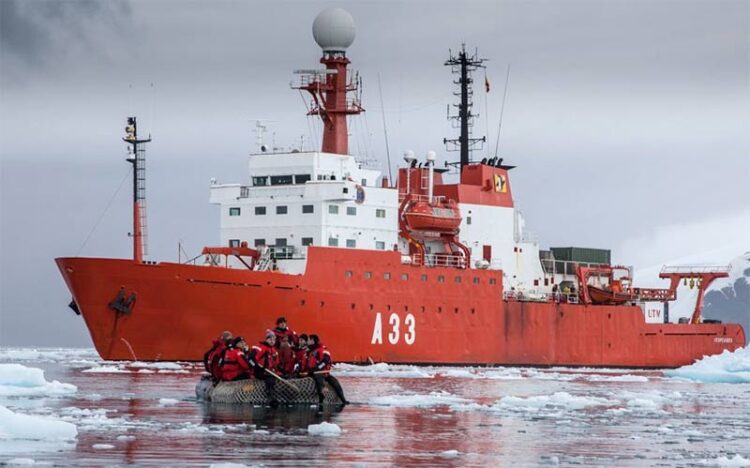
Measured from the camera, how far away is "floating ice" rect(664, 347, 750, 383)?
147 feet

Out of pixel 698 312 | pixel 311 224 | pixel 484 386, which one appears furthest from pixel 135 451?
pixel 698 312

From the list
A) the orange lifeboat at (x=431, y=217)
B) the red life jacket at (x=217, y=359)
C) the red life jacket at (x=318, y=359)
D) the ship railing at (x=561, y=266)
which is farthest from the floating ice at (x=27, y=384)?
the ship railing at (x=561, y=266)

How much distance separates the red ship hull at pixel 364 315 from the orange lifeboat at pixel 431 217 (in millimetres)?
1674

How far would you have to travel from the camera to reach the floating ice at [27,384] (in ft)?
96.1

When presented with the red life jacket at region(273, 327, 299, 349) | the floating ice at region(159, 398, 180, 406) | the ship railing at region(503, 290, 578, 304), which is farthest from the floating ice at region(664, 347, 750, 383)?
the floating ice at region(159, 398, 180, 406)

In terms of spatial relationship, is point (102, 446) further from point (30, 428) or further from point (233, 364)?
point (233, 364)

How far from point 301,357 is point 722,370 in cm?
2215

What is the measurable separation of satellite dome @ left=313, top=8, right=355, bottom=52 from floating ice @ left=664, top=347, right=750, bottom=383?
1474cm

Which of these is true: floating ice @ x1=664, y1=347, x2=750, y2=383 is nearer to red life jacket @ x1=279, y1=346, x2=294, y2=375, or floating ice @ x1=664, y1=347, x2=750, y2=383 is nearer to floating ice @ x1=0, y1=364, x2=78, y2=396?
red life jacket @ x1=279, y1=346, x2=294, y2=375

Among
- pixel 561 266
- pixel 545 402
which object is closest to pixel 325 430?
pixel 545 402

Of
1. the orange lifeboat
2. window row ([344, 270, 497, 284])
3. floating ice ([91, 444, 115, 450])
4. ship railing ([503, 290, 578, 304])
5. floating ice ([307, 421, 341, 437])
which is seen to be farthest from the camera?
ship railing ([503, 290, 578, 304])

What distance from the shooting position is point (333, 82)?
158ft

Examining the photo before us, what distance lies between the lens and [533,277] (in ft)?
176

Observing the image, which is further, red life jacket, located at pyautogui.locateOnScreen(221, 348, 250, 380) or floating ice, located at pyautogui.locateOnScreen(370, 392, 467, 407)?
floating ice, located at pyautogui.locateOnScreen(370, 392, 467, 407)
